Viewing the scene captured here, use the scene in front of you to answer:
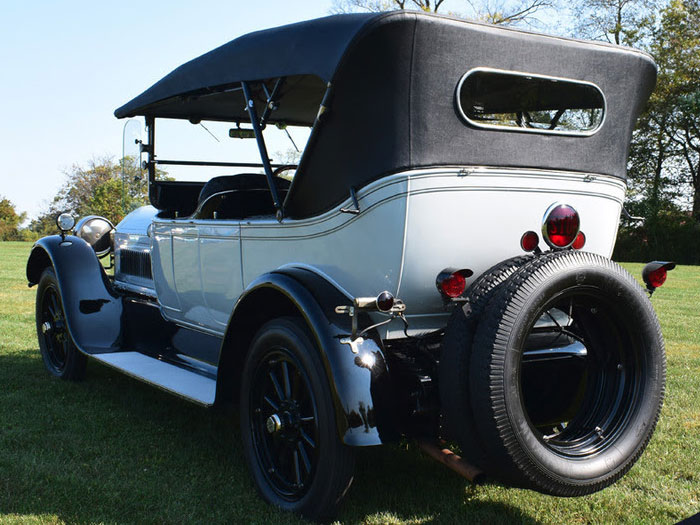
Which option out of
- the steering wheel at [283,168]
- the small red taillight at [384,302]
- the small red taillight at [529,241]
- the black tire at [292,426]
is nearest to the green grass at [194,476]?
the black tire at [292,426]

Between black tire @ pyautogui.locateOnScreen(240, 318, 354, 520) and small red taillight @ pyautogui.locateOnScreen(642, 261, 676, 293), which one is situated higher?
small red taillight @ pyautogui.locateOnScreen(642, 261, 676, 293)

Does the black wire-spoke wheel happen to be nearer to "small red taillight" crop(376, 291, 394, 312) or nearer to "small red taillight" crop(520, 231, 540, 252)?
"small red taillight" crop(376, 291, 394, 312)

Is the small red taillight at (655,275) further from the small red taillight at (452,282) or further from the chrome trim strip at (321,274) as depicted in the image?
the chrome trim strip at (321,274)

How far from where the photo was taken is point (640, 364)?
9.95ft

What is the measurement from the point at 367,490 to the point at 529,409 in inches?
35.5

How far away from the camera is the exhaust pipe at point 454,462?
2684 mm

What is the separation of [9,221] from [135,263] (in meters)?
38.2

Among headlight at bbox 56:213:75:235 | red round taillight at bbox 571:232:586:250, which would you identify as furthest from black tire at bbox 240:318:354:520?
headlight at bbox 56:213:75:235

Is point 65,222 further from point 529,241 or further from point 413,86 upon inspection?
point 529,241

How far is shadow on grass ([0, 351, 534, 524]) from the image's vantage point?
3168 mm

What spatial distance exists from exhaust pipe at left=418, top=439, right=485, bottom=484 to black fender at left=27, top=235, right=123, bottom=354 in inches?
113

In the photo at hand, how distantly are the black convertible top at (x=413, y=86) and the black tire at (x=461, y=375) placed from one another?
2.03ft

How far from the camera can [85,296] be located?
5.24 metres

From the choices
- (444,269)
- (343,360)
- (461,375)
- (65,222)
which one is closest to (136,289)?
(65,222)
